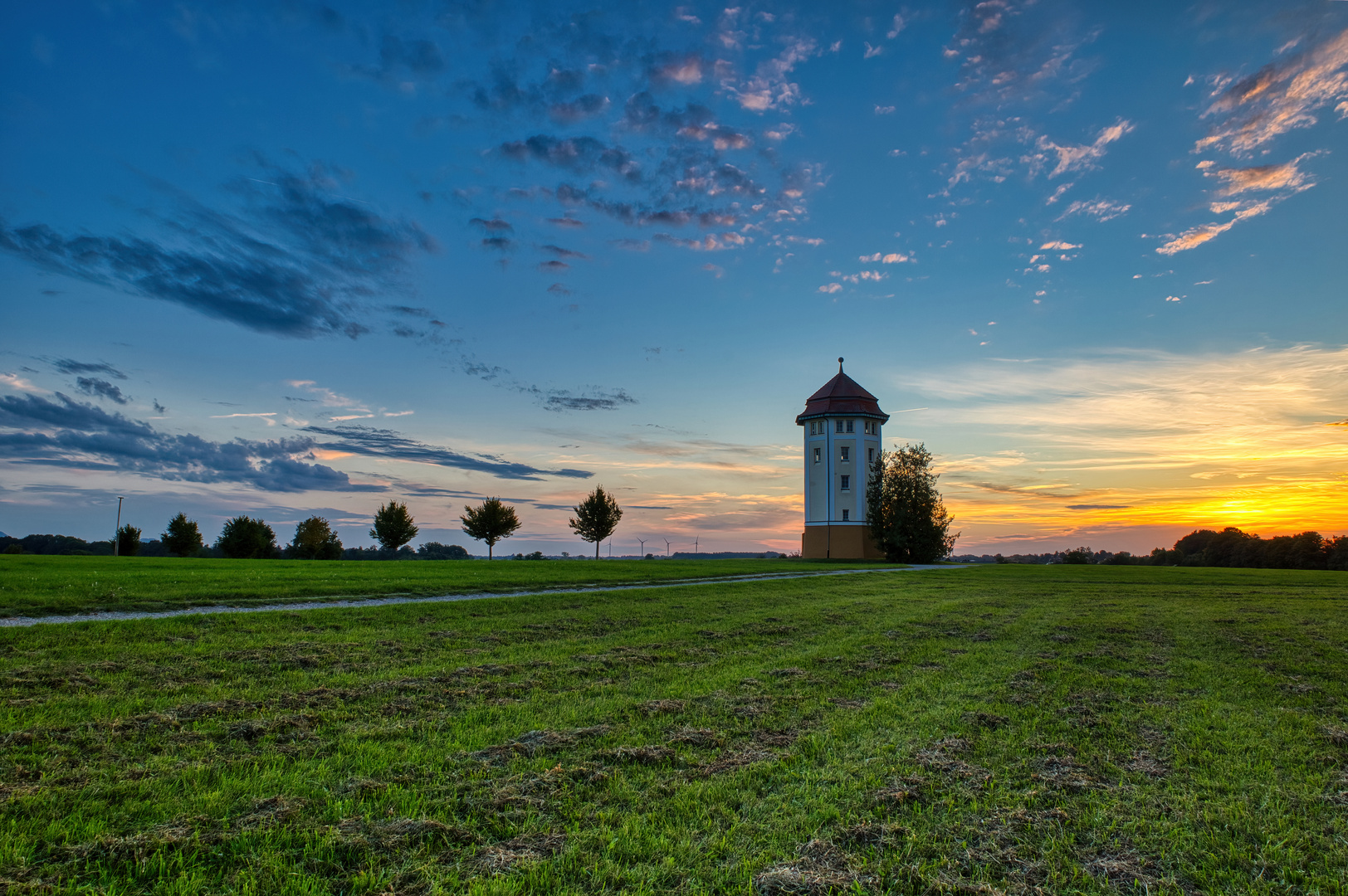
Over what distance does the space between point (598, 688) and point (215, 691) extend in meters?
3.84

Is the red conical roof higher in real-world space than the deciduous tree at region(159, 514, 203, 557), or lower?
higher

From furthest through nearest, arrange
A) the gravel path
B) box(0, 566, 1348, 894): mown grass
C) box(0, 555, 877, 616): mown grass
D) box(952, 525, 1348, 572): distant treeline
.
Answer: box(952, 525, 1348, 572): distant treeline → box(0, 555, 877, 616): mown grass → the gravel path → box(0, 566, 1348, 894): mown grass

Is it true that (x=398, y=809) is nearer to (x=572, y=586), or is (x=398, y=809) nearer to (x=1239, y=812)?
(x=1239, y=812)

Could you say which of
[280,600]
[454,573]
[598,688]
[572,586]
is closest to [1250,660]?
[598,688]

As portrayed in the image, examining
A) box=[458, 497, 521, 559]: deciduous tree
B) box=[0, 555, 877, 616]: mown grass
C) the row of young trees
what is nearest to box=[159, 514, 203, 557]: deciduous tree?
the row of young trees

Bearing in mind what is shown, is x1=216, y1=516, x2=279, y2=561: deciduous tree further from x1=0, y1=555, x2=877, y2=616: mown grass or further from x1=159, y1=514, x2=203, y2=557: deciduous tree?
x1=0, y1=555, x2=877, y2=616: mown grass

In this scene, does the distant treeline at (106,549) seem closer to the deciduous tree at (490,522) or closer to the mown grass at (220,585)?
the deciduous tree at (490,522)

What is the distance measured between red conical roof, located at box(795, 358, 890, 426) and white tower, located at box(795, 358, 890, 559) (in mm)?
78

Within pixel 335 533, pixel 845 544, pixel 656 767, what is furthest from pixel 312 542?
pixel 656 767

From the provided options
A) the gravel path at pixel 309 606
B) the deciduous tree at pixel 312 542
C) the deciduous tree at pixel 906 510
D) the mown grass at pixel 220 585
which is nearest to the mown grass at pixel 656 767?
the gravel path at pixel 309 606

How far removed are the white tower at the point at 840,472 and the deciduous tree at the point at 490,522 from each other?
2938cm

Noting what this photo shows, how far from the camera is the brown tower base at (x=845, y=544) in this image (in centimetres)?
6097

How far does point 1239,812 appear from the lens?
4219 mm

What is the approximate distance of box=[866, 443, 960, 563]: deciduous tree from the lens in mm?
57656
